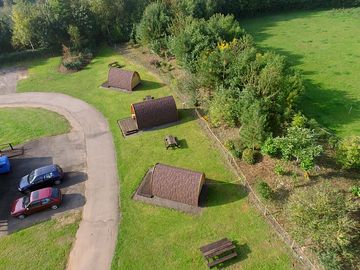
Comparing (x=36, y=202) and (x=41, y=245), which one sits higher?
(x=36, y=202)

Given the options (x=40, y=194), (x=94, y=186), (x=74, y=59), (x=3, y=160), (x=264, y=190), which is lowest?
(x=94, y=186)

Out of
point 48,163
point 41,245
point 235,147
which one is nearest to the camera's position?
point 41,245

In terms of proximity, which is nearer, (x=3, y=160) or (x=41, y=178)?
(x=41, y=178)

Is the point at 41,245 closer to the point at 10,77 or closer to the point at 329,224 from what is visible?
the point at 329,224

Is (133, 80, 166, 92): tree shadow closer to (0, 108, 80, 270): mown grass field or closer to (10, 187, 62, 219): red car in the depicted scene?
(10, 187, 62, 219): red car

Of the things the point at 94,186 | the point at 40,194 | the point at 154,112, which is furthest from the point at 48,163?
the point at 154,112

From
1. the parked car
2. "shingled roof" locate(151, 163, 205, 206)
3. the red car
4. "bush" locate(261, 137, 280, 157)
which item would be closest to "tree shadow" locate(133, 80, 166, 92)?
the parked car
